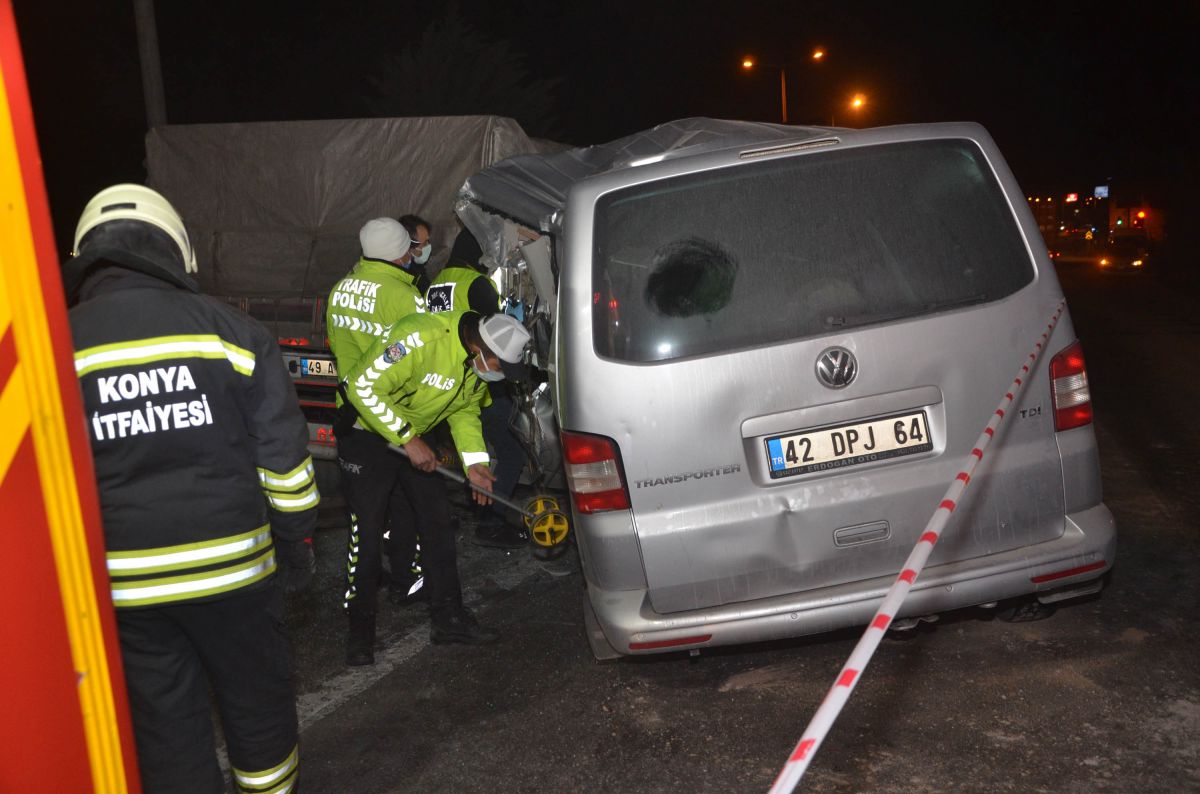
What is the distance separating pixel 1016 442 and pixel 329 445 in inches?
183

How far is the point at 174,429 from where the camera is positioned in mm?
2602

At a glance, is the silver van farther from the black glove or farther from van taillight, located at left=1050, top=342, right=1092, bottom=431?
the black glove

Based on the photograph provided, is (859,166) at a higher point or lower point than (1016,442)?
higher

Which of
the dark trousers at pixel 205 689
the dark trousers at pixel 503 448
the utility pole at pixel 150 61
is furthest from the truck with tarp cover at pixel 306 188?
the dark trousers at pixel 205 689

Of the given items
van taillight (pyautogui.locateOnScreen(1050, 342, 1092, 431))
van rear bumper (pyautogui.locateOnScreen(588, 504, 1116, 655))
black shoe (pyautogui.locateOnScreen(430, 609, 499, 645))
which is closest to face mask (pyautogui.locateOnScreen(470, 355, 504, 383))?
black shoe (pyautogui.locateOnScreen(430, 609, 499, 645))

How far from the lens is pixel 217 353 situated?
2637mm

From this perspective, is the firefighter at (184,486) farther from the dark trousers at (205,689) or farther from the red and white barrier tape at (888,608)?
the red and white barrier tape at (888,608)

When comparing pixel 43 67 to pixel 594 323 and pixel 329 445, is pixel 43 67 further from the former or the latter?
pixel 594 323

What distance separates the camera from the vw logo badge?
3496mm

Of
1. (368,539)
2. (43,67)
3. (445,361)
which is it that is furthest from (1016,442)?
(43,67)

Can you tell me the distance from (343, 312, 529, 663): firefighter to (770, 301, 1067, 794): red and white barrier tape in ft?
6.19

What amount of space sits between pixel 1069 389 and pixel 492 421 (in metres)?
3.84

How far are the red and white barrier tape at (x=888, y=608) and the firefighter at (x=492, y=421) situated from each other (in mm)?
3342

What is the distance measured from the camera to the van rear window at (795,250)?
3559mm
